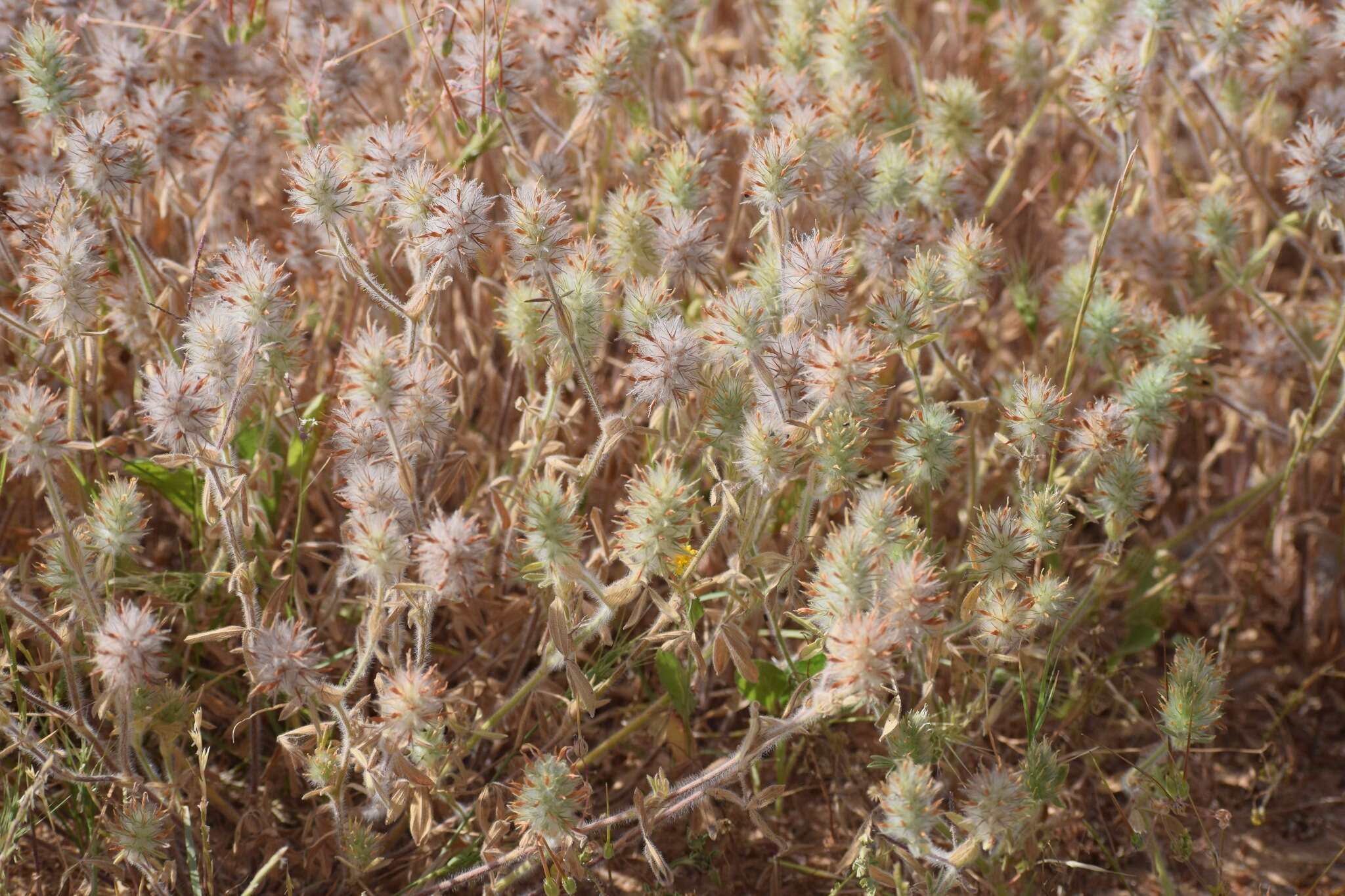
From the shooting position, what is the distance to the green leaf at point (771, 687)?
7.31 ft

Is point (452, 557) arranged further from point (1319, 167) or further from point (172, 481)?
point (1319, 167)

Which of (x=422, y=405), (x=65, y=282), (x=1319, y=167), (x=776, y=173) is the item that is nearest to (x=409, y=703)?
(x=422, y=405)

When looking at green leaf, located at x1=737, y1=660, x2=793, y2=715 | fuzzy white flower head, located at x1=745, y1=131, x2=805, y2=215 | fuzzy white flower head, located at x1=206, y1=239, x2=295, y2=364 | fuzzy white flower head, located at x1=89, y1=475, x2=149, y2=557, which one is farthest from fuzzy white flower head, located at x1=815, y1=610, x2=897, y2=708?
fuzzy white flower head, located at x1=89, y1=475, x2=149, y2=557

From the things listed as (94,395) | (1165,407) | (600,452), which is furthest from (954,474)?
(94,395)

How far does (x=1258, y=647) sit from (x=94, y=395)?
251 cm

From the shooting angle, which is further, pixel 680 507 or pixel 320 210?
pixel 320 210

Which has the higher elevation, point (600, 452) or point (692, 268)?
point (692, 268)

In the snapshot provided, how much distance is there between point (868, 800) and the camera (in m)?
2.34

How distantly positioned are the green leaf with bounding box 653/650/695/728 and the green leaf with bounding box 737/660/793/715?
0.39 feet

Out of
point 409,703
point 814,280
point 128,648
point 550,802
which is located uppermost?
point 814,280

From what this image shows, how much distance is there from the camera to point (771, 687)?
7.34 feet

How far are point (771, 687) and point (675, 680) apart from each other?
0.64 feet

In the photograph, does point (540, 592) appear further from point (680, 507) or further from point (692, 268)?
point (692, 268)

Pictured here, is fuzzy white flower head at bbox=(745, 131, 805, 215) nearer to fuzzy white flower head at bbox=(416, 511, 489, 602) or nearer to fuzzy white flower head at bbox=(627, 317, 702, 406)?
fuzzy white flower head at bbox=(627, 317, 702, 406)
